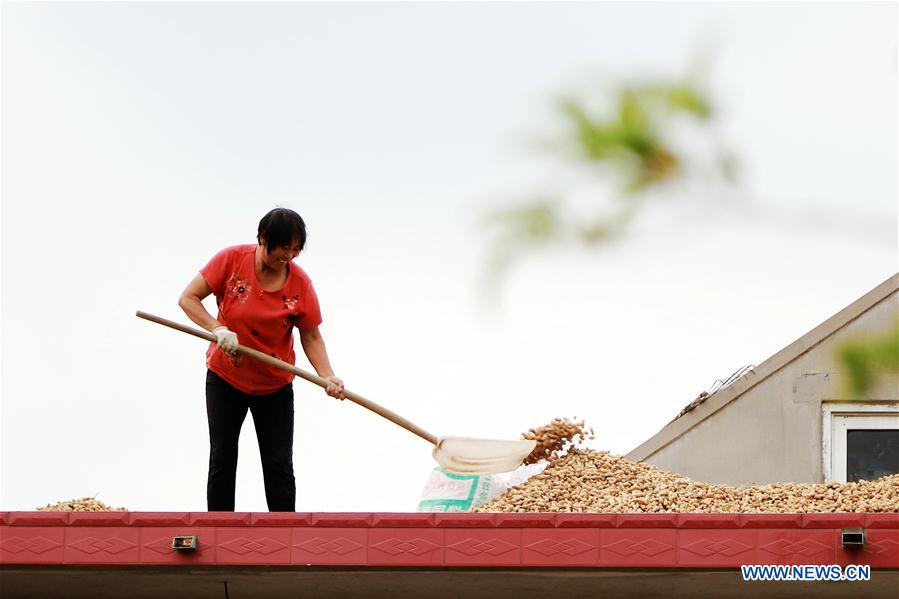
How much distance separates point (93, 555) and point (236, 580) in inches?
19.1

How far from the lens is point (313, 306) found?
5320 mm

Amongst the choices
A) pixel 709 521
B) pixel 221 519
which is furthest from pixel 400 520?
pixel 709 521

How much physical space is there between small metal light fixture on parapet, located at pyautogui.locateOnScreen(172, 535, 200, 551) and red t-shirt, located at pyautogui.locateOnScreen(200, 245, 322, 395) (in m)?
1.01

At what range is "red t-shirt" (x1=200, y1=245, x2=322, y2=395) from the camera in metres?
5.21

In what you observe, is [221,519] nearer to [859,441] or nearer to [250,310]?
[250,310]

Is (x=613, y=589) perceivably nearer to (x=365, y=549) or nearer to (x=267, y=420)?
(x=365, y=549)

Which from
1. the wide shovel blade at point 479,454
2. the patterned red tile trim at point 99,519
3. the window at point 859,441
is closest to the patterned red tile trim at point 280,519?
the patterned red tile trim at point 99,519

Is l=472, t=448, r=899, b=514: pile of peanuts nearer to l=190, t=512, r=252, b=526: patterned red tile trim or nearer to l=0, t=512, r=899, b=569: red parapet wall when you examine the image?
l=0, t=512, r=899, b=569: red parapet wall

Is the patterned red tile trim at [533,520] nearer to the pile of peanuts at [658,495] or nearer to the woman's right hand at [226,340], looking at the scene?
the pile of peanuts at [658,495]

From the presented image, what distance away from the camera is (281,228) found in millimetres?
5023

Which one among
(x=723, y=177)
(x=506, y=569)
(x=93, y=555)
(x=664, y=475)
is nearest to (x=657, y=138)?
(x=723, y=177)

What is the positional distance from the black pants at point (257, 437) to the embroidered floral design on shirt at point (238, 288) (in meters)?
0.32

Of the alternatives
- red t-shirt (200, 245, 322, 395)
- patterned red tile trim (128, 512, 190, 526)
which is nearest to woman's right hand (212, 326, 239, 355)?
red t-shirt (200, 245, 322, 395)

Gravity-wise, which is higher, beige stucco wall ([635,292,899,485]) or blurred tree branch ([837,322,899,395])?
beige stucco wall ([635,292,899,485])
